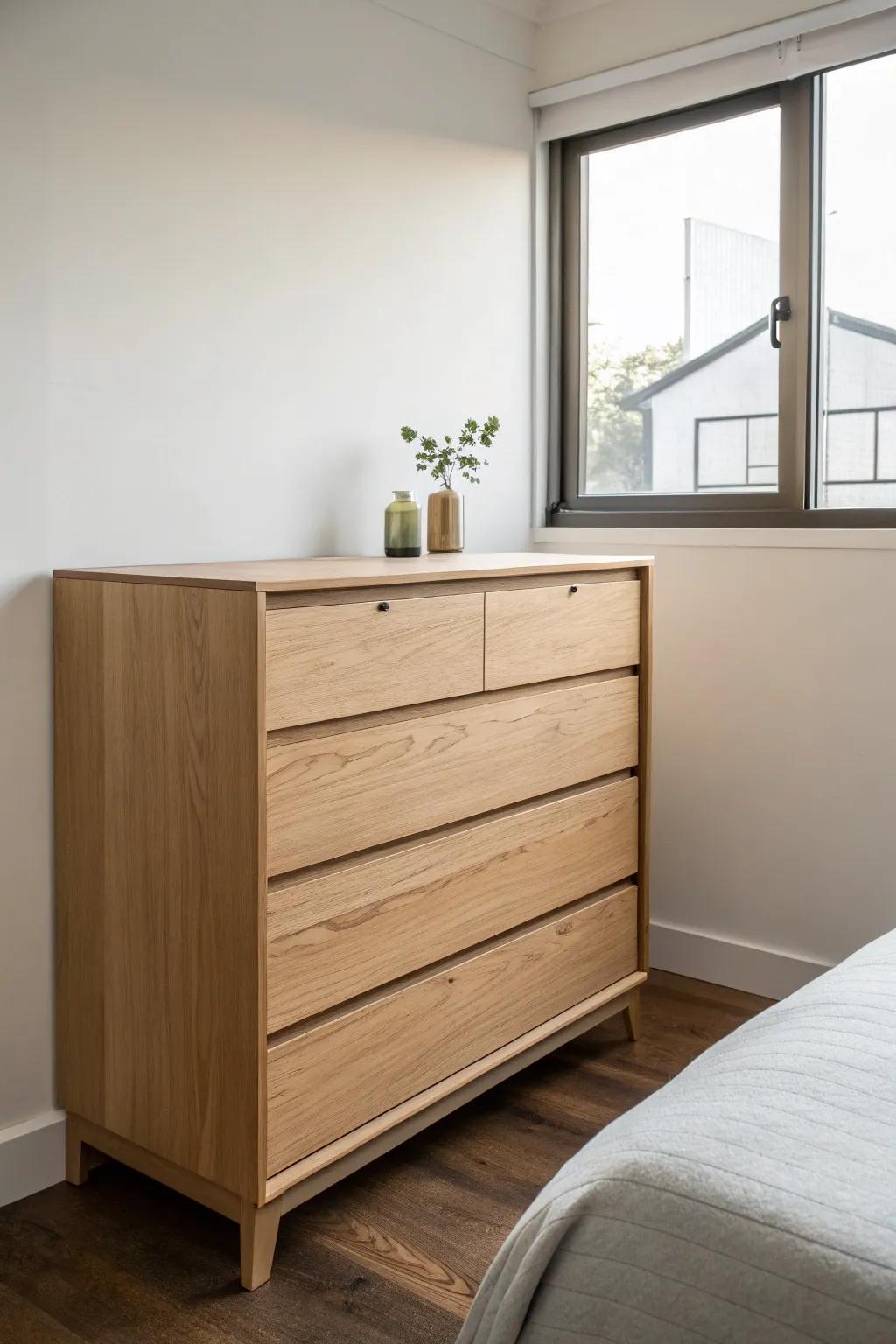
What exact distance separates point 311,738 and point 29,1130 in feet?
2.81

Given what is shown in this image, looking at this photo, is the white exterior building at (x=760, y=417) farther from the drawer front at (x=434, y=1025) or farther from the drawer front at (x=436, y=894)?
the drawer front at (x=434, y=1025)

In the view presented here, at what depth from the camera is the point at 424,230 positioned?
8.70 feet

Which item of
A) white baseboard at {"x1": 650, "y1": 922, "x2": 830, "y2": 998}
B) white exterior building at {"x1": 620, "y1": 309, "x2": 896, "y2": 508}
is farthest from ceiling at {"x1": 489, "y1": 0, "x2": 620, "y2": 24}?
white baseboard at {"x1": 650, "y1": 922, "x2": 830, "y2": 998}

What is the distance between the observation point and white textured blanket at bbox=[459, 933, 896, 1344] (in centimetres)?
84

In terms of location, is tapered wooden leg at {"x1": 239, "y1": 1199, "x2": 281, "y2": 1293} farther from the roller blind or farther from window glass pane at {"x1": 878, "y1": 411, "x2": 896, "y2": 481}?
the roller blind

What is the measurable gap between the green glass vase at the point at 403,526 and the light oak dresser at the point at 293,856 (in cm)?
13

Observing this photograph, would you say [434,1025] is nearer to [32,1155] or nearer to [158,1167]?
[158,1167]

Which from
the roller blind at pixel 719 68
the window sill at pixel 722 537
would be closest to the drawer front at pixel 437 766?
the window sill at pixel 722 537

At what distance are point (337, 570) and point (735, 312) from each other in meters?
1.44

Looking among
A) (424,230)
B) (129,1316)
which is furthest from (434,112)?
(129,1316)

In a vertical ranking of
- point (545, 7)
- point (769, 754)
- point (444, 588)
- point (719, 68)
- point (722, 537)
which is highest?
point (545, 7)

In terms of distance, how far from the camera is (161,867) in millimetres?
1782

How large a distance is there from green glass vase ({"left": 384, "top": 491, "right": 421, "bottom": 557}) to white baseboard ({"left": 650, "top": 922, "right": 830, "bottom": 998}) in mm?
1228

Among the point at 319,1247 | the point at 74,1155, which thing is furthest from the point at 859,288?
the point at 74,1155
